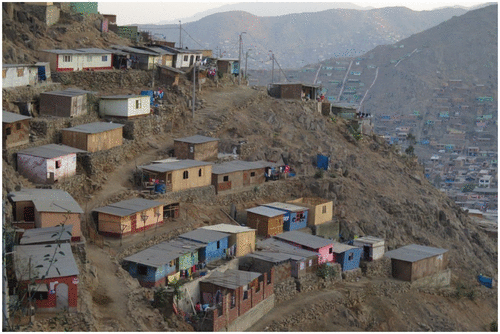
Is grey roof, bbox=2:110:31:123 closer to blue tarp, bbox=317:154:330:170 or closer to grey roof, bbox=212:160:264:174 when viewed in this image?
grey roof, bbox=212:160:264:174

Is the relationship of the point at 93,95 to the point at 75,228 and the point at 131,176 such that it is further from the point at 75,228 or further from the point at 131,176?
the point at 75,228

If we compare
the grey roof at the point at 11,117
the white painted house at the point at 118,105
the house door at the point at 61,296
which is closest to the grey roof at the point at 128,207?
the grey roof at the point at 11,117

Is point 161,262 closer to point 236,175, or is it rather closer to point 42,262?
point 42,262

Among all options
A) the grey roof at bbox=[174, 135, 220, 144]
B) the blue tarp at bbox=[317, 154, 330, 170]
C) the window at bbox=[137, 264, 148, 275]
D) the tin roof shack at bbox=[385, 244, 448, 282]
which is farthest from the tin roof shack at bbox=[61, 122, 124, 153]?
the tin roof shack at bbox=[385, 244, 448, 282]

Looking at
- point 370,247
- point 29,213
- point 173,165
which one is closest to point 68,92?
point 173,165

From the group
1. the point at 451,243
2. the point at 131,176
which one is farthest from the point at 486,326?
the point at 131,176

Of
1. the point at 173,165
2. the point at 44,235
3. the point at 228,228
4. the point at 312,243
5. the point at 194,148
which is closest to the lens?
the point at 44,235
